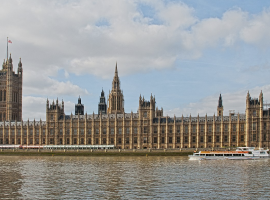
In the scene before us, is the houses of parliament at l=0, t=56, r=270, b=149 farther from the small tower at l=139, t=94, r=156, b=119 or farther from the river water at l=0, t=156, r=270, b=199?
the river water at l=0, t=156, r=270, b=199

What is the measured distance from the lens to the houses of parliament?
12188 centimetres

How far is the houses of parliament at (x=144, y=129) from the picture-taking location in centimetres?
12188

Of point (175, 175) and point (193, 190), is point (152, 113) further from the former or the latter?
point (193, 190)

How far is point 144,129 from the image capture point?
5236 inches

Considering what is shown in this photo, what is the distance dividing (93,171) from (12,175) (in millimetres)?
12339

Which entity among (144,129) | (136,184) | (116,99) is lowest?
(136,184)

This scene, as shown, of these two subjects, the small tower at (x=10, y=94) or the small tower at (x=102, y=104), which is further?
the small tower at (x=102, y=104)

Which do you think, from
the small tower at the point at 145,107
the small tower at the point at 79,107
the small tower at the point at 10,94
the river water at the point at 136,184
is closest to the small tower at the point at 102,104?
the small tower at the point at 79,107

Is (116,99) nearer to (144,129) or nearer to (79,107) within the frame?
(79,107)

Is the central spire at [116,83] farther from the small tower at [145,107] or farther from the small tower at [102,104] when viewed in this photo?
the small tower at [145,107]

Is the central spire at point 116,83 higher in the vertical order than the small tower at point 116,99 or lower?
higher

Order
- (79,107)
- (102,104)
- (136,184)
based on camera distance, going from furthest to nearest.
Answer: (102,104) < (79,107) < (136,184)

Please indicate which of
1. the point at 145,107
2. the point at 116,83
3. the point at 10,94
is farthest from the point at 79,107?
the point at 145,107

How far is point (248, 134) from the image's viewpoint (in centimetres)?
12050
